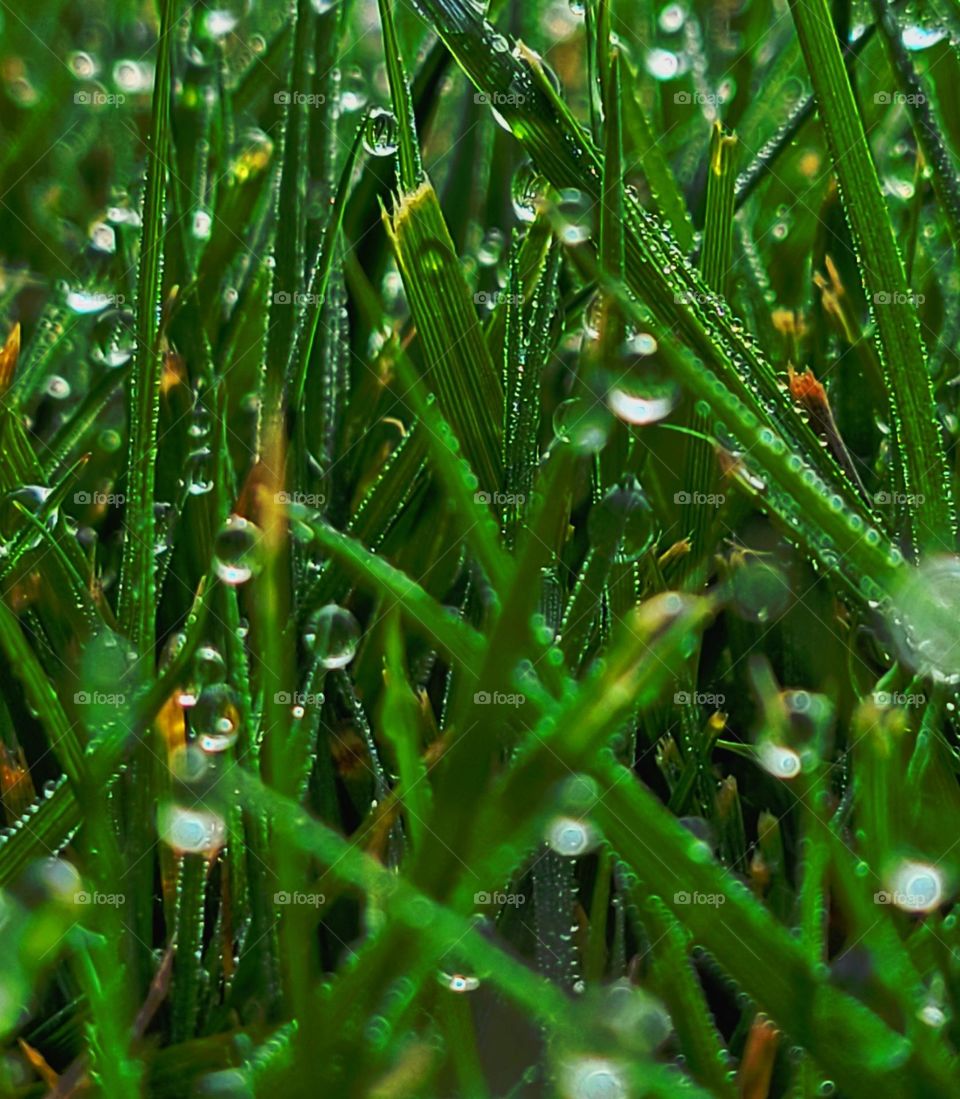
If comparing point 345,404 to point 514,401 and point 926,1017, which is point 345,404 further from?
point 926,1017

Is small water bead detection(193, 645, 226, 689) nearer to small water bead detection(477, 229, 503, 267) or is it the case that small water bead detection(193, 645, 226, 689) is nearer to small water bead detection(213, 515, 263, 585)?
small water bead detection(213, 515, 263, 585)

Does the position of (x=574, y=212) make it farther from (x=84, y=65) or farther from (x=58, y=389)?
(x=84, y=65)

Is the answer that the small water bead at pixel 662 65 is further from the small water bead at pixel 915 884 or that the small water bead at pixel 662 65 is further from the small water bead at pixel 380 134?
the small water bead at pixel 915 884

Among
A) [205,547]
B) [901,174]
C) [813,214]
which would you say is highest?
[901,174]

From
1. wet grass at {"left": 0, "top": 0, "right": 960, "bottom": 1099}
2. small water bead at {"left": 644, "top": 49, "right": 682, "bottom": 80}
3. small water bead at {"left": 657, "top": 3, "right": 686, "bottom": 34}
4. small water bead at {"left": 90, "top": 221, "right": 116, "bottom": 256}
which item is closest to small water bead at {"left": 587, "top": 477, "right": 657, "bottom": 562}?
wet grass at {"left": 0, "top": 0, "right": 960, "bottom": 1099}

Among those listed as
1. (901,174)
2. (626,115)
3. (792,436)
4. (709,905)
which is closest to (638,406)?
(792,436)

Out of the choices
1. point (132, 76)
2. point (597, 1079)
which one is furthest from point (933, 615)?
point (132, 76)

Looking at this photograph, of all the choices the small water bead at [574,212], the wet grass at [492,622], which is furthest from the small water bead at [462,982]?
the small water bead at [574,212]

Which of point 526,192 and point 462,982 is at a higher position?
point 526,192
